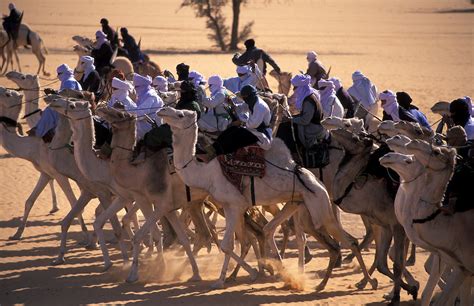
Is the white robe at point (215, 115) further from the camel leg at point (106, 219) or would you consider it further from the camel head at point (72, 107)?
the camel head at point (72, 107)

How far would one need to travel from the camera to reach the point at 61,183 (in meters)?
14.3

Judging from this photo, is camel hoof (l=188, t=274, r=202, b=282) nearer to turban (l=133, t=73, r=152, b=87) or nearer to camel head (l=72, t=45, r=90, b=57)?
turban (l=133, t=73, r=152, b=87)

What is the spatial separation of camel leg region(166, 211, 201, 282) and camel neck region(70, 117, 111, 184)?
40.3 inches

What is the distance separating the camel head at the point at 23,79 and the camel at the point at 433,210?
28.5 feet

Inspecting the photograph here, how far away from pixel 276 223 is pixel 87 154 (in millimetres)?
2626

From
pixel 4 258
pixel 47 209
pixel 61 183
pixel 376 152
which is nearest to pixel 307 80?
pixel 376 152

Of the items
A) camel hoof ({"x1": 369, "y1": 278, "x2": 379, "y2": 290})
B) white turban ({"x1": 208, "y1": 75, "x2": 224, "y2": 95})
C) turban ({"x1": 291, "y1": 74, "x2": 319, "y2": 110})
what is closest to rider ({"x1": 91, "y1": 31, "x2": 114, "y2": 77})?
white turban ({"x1": 208, "y1": 75, "x2": 224, "y2": 95})

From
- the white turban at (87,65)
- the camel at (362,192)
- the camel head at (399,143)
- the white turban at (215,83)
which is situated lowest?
the camel at (362,192)

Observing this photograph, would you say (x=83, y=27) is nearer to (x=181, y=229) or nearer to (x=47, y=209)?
(x=47, y=209)

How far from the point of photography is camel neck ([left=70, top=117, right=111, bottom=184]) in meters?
12.6

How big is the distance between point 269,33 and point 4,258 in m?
45.0

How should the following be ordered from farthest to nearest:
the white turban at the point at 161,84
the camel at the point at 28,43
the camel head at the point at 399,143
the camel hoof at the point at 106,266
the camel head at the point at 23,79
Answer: the camel at the point at 28,43, the camel head at the point at 23,79, the white turban at the point at 161,84, the camel hoof at the point at 106,266, the camel head at the point at 399,143

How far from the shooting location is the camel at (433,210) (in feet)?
31.7

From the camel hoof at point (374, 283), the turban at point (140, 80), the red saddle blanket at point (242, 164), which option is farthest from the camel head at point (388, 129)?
the turban at point (140, 80)
